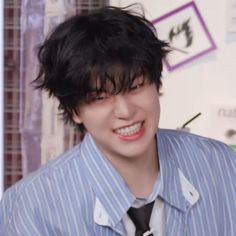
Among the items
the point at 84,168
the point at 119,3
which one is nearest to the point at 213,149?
the point at 84,168

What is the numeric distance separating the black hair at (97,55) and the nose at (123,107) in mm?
16

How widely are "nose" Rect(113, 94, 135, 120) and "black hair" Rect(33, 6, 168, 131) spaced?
2cm

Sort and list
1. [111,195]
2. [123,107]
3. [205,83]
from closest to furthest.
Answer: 1. [123,107]
2. [111,195]
3. [205,83]

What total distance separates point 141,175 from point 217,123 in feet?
2.49

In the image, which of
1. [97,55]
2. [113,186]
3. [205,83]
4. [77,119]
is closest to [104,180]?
[113,186]

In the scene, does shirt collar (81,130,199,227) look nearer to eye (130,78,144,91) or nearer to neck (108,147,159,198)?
Result: neck (108,147,159,198)

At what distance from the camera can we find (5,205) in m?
1.28

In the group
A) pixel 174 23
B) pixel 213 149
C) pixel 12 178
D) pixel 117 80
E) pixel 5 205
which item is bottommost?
pixel 12 178

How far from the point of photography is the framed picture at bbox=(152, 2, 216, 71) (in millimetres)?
1962

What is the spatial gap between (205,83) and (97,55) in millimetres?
876

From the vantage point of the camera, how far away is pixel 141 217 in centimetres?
120

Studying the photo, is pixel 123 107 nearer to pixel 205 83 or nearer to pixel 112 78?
pixel 112 78

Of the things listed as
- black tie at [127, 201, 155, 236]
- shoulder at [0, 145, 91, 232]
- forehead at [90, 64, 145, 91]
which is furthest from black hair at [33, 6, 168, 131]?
black tie at [127, 201, 155, 236]

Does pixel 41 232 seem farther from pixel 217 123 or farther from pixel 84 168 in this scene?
pixel 217 123
